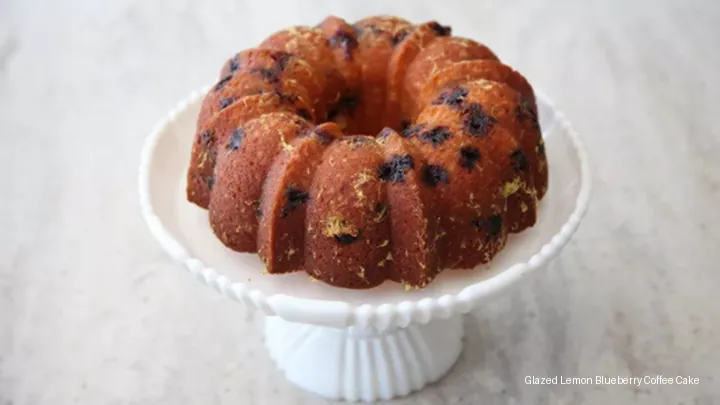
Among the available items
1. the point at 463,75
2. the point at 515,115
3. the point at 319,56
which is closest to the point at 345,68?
the point at 319,56

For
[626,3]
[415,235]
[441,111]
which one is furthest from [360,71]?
[626,3]

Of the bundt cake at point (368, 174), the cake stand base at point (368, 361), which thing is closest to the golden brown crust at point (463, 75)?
the bundt cake at point (368, 174)

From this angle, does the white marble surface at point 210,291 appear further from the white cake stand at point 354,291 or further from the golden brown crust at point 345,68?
the golden brown crust at point 345,68

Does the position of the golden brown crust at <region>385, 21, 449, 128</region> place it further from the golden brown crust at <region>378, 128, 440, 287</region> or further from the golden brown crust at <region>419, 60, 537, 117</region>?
the golden brown crust at <region>378, 128, 440, 287</region>

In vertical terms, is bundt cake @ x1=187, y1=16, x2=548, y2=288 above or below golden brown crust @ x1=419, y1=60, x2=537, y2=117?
below

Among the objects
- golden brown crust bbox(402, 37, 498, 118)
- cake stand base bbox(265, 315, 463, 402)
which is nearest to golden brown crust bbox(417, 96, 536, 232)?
golden brown crust bbox(402, 37, 498, 118)

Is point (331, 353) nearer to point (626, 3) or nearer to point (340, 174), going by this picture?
point (340, 174)

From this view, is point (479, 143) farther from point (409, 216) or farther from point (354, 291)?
point (354, 291)
